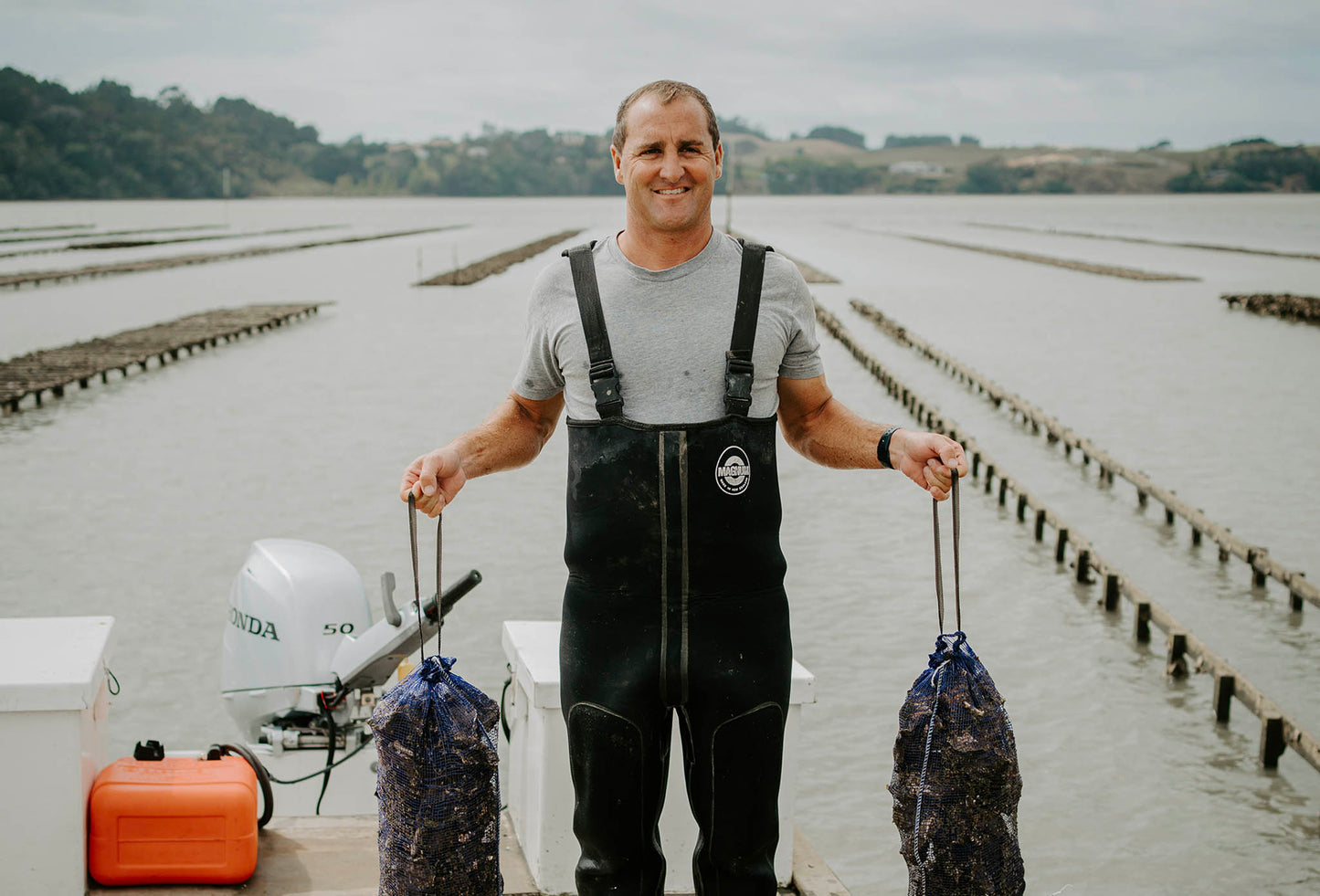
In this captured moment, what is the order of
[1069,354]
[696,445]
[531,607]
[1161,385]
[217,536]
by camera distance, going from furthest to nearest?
[1069,354]
[1161,385]
[217,536]
[531,607]
[696,445]

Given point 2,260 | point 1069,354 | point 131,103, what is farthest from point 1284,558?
point 131,103

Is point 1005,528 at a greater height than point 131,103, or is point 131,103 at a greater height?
point 131,103

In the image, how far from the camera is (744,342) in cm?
239

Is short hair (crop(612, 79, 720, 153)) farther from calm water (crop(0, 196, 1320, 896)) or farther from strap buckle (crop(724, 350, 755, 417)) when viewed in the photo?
calm water (crop(0, 196, 1320, 896))

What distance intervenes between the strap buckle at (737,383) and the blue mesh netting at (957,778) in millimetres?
541

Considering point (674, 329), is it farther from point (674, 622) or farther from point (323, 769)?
point (323, 769)

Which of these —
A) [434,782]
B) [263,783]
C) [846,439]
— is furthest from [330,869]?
[846,439]

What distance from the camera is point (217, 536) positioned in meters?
11.5

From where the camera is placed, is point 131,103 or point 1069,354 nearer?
point 1069,354

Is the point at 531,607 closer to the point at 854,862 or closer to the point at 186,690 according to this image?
the point at 186,690

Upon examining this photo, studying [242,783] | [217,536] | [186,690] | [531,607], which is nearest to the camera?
[242,783]

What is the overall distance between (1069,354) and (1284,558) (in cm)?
1330

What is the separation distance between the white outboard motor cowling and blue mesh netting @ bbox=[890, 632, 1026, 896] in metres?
3.14

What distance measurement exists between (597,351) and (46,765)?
1866mm
